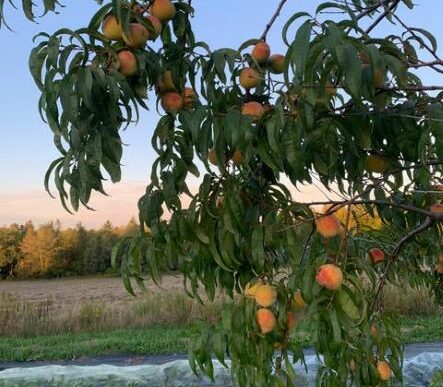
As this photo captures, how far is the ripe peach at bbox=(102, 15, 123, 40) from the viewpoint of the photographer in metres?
1.16

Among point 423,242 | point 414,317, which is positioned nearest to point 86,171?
point 423,242

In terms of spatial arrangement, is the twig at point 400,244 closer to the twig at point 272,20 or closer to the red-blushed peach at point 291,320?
the red-blushed peach at point 291,320

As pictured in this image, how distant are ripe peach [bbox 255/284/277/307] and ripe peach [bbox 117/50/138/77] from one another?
487 mm

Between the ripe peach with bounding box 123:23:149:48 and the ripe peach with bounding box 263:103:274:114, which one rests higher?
the ripe peach with bounding box 123:23:149:48

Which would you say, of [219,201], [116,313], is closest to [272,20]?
[219,201]

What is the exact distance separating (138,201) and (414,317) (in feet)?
31.0

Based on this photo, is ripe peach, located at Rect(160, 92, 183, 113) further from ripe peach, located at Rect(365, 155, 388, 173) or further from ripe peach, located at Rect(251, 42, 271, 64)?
ripe peach, located at Rect(365, 155, 388, 173)

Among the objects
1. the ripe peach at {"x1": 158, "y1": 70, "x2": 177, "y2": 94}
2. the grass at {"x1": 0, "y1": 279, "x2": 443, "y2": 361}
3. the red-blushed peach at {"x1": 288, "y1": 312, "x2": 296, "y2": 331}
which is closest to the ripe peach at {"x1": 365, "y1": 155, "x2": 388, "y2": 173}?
the red-blushed peach at {"x1": 288, "y1": 312, "x2": 296, "y2": 331}

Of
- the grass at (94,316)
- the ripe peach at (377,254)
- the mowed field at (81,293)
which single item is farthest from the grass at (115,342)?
the ripe peach at (377,254)

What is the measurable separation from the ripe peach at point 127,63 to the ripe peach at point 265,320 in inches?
20.7

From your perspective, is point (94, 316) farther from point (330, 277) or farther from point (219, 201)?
point (330, 277)

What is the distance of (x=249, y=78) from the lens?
1.29 meters

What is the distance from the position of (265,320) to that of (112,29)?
634 millimetres

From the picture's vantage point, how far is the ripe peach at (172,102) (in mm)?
1251
